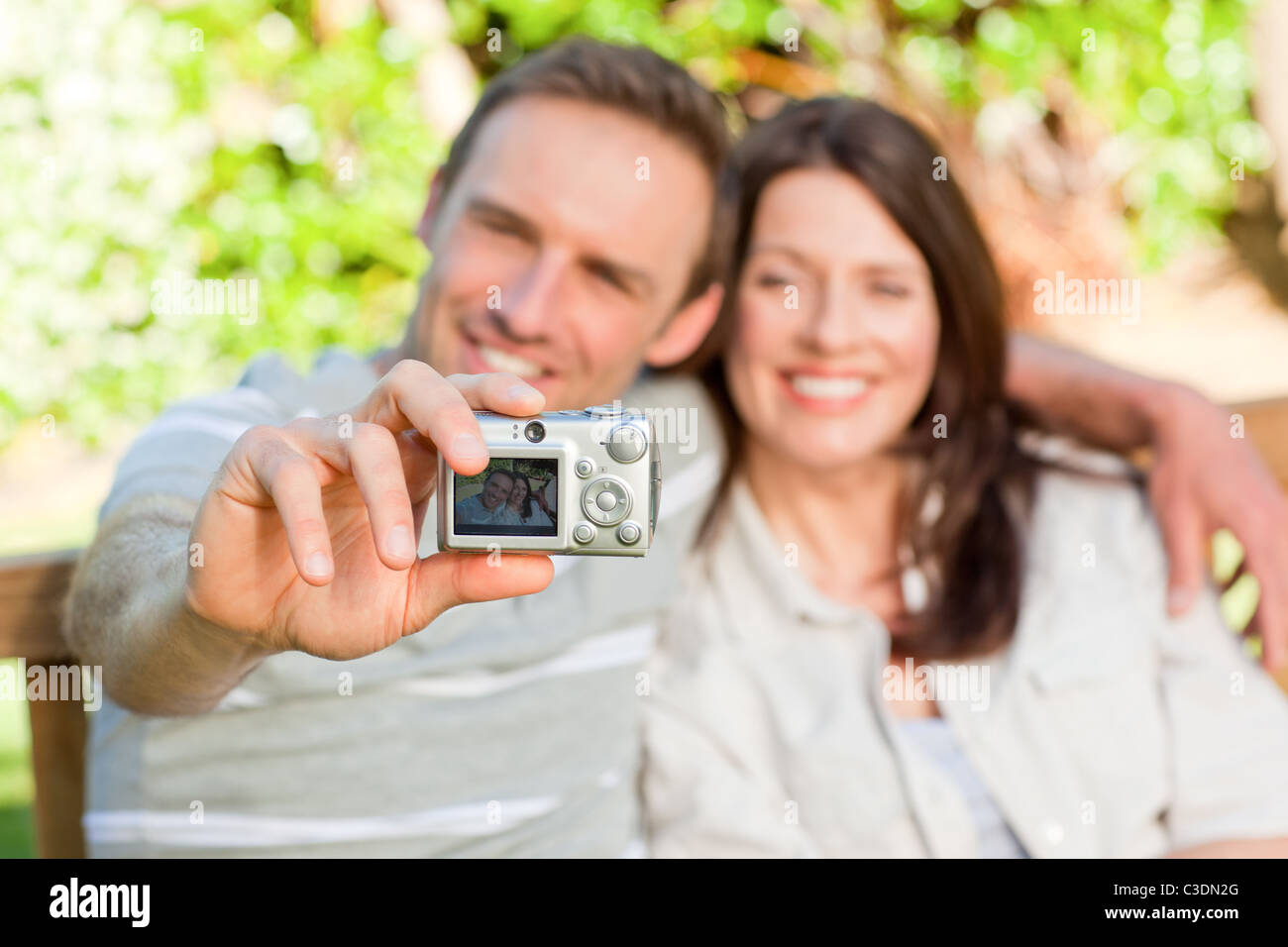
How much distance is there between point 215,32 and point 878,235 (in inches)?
106

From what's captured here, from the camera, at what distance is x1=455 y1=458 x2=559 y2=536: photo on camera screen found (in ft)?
3.10

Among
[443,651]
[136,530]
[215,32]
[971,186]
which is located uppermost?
[215,32]

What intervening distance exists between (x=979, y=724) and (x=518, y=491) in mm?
1074

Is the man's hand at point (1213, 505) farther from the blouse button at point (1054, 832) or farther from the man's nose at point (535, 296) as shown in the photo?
the man's nose at point (535, 296)

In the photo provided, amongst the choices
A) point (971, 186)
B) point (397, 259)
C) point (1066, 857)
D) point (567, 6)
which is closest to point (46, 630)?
point (1066, 857)

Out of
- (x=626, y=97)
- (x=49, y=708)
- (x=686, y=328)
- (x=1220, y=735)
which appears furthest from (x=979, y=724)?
(x=49, y=708)

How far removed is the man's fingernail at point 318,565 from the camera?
90 centimetres

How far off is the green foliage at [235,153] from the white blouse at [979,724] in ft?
7.98

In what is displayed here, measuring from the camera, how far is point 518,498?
954 millimetres

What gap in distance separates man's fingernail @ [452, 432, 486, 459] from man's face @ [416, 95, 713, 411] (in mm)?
757

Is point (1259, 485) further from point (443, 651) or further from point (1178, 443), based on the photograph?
point (443, 651)

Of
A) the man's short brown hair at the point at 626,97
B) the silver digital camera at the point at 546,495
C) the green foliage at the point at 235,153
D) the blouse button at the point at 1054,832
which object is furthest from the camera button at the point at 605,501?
the green foliage at the point at 235,153

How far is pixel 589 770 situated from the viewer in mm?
1635

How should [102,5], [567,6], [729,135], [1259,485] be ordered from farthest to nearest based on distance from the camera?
[567,6] → [102,5] → [729,135] → [1259,485]
